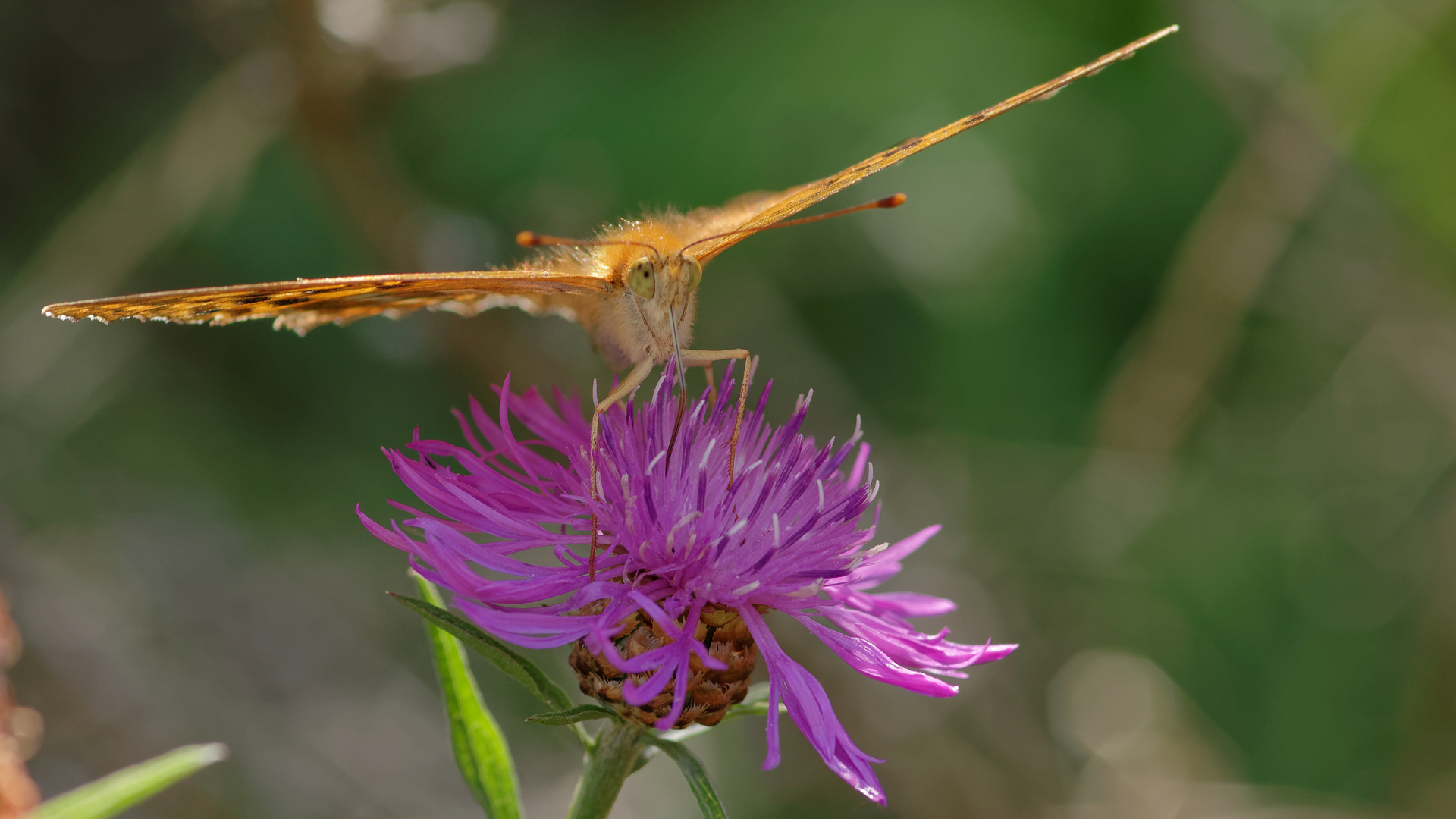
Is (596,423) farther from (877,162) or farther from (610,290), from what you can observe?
(877,162)

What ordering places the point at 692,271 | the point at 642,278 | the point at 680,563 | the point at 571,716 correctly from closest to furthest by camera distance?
the point at 571,716 < the point at 680,563 < the point at 642,278 < the point at 692,271

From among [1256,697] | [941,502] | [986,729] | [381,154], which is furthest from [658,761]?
[381,154]

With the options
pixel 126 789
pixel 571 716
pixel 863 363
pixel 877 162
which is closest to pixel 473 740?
pixel 571 716

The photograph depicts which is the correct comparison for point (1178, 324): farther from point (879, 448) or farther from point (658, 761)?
point (658, 761)

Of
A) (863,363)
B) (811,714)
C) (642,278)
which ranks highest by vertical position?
(863,363)

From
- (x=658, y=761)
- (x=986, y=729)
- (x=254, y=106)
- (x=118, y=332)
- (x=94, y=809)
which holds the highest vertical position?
(x=254, y=106)

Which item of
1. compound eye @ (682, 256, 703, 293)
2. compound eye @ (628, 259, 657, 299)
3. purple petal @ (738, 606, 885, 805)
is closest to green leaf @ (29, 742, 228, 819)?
purple petal @ (738, 606, 885, 805)

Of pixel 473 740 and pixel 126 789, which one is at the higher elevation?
pixel 473 740

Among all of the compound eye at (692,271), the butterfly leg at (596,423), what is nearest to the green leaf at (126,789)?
the butterfly leg at (596,423)
